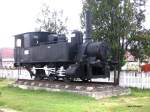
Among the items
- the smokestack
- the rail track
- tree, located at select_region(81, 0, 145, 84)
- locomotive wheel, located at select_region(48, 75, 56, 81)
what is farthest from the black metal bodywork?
tree, located at select_region(81, 0, 145, 84)

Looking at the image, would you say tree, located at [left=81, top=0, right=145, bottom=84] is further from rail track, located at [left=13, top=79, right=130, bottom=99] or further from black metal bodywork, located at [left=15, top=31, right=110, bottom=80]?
rail track, located at [left=13, top=79, right=130, bottom=99]

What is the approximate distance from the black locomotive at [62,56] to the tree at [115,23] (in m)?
3.23

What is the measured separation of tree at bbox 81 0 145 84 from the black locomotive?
3.23 m

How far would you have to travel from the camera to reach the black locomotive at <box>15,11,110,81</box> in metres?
22.9

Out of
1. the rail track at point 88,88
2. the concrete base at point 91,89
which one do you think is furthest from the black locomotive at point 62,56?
the concrete base at point 91,89

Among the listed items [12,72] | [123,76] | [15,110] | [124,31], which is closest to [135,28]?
[124,31]

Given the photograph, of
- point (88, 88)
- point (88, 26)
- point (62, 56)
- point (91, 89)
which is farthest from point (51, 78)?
point (91, 89)

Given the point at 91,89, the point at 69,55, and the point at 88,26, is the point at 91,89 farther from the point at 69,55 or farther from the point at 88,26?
the point at 88,26

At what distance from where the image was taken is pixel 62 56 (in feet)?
79.3

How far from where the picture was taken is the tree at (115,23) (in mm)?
26969

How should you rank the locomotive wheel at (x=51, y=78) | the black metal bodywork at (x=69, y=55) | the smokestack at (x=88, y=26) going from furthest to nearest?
the locomotive wheel at (x=51, y=78) < the smokestack at (x=88, y=26) < the black metal bodywork at (x=69, y=55)

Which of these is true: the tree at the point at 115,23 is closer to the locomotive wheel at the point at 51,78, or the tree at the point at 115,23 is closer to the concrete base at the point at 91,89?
the locomotive wheel at the point at 51,78

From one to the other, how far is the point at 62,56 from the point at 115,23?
508cm

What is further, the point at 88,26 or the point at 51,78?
the point at 51,78
